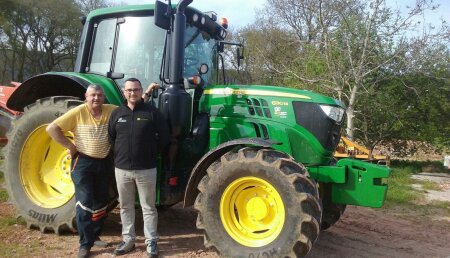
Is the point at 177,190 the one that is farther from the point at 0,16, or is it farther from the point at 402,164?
the point at 0,16

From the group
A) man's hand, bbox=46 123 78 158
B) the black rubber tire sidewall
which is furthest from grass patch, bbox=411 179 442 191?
man's hand, bbox=46 123 78 158

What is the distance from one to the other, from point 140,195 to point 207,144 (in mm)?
1009

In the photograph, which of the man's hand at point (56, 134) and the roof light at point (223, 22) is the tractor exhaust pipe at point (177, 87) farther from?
the roof light at point (223, 22)

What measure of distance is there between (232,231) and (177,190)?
0.85 meters

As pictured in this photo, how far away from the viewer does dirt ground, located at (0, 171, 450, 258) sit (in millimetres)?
4439

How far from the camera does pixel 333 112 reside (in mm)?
4617

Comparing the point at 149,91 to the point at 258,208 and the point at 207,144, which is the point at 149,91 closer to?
the point at 207,144

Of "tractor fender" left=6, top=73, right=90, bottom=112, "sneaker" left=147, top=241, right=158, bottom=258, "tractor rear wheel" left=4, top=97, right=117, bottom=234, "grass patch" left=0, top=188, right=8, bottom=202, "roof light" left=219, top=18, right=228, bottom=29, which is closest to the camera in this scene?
"sneaker" left=147, top=241, right=158, bottom=258

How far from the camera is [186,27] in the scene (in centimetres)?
496

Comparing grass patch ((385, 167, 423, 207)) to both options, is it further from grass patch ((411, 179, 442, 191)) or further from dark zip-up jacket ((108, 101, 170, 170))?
dark zip-up jacket ((108, 101, 170, 170))

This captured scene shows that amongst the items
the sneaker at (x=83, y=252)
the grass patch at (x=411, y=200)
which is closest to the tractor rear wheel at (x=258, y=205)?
the sneaker at (x=83, y=252)

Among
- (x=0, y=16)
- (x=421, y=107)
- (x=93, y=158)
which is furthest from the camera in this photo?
(x=0, y=16)

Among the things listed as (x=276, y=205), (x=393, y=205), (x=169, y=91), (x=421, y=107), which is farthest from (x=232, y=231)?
(x=421, y=107)

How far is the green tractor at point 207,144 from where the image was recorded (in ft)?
13.3
